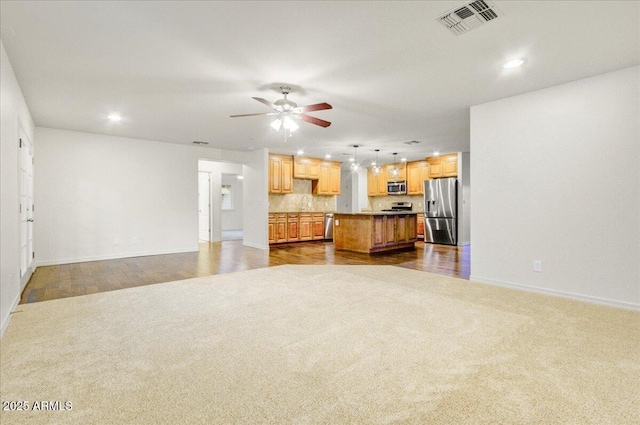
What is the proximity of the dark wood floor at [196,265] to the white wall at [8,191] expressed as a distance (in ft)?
2.23

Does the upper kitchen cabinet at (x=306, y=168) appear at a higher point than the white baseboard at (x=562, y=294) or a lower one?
higher

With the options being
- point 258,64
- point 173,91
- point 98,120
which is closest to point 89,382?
point 258,64

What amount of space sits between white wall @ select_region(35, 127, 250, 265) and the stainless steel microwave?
578 cm

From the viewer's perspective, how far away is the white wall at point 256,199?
7961 millimetres

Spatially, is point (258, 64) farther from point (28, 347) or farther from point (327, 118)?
point (28, 347)

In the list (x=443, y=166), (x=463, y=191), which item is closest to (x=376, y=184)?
(x=443, y=166)

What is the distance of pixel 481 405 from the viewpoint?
1.69 meters

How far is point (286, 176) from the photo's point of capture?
895cm

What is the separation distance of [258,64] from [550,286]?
4.32 meters

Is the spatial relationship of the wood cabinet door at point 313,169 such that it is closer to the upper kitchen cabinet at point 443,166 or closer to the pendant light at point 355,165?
the pendant light at point 355,165

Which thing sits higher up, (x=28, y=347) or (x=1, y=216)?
(x=1, y=216)

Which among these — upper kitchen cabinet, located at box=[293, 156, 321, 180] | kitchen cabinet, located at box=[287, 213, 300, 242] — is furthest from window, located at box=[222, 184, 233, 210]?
kitchen cabinet, located at box=[287, 213, 300, 242]

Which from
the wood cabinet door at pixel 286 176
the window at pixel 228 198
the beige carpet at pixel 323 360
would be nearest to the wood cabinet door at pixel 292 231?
the wood cabinet door at pixel 286 176

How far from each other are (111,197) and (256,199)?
3197mm
